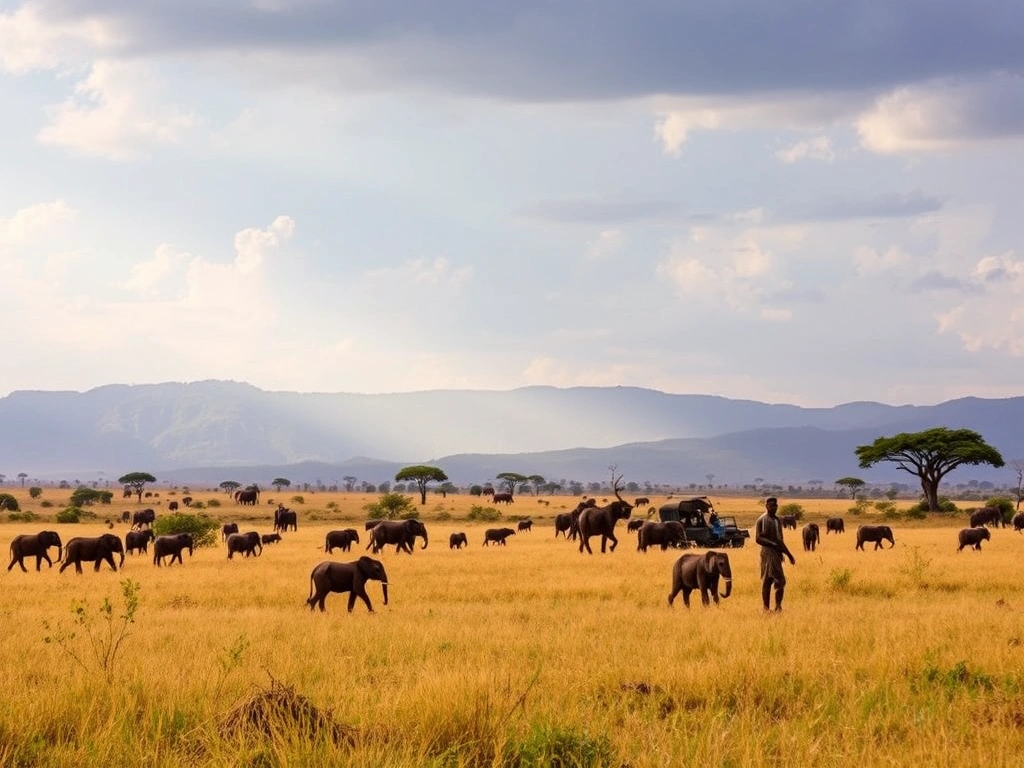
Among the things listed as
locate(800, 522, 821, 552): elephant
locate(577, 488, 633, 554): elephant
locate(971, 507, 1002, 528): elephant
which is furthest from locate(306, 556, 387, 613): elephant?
locate(971, 507, 1002, 528): elephant

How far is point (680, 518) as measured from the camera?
138 feet

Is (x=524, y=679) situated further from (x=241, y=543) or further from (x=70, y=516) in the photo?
(x=70, y=516)

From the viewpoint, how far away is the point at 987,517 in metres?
61.8

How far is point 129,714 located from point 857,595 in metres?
18.7

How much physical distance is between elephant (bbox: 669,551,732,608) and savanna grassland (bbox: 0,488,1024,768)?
0.44 meters

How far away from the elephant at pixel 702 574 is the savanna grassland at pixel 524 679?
1.44 ft

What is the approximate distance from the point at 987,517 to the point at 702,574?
161 ft

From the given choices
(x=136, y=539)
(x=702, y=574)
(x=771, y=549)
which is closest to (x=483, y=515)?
(x=136, y=539)

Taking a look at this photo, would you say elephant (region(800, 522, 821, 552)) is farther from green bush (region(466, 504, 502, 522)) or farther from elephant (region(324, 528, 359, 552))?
green bush (region(466, 504, 502, 522))

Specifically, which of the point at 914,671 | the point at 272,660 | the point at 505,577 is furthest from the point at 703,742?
the point at 505,577

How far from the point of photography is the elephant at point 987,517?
5796cm

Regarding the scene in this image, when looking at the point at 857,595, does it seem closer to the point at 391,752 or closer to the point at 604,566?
the point at 604,566

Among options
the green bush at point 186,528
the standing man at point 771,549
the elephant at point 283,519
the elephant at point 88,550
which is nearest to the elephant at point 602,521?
the elephant at point 88,550

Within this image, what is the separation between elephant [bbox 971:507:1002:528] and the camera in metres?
58.0
